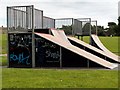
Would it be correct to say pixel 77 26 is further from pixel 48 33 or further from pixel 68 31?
pixel 48 33

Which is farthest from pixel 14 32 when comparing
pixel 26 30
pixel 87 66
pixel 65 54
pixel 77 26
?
pixel 77 26

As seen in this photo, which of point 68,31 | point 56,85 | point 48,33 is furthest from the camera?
point 68,31

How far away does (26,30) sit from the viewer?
19.8 meters

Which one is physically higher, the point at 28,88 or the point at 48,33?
the point at 48,33

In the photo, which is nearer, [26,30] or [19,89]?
[19,89]

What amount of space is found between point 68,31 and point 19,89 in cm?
2094

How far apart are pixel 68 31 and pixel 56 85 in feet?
65.6

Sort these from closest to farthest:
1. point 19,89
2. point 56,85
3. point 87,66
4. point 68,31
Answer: point 19,89
point 56,85
point 87,66
point 68,31

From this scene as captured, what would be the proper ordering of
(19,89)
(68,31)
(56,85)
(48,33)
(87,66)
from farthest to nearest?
1. (68,31)
2. (48,33)
3. (87,66)
4. (56,85)
5. (19,89)

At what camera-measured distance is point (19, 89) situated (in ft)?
31.1

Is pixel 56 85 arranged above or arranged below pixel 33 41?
below

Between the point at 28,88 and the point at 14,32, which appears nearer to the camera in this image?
the point at 28,88

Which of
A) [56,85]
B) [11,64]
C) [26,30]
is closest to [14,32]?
[26,30]

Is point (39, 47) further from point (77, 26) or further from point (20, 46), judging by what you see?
point (77, 26)
